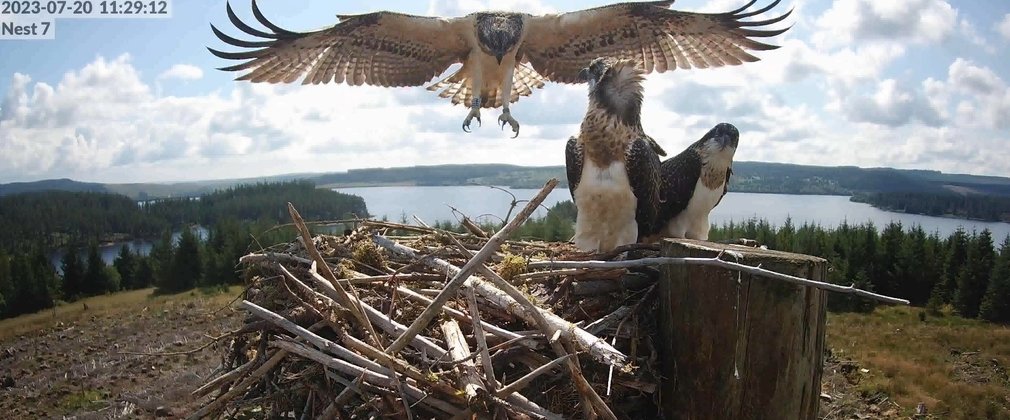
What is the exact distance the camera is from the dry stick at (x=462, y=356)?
96.3 inches

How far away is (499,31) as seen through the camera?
6879 millimetres

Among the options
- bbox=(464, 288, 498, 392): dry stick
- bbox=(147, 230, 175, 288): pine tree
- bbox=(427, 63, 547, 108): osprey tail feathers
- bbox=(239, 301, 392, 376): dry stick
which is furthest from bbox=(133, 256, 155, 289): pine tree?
bbox=(464, 288, 498, 392): dry stick

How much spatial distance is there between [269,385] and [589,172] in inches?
92.7

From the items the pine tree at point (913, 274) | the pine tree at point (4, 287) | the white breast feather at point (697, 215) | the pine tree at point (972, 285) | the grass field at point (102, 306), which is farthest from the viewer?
the pine tree at point (913, 274)

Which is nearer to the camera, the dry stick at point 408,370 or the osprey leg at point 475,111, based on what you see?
the dry stick at point 408,370

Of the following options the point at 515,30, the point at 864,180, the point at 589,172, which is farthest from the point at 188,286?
the point at 864,180

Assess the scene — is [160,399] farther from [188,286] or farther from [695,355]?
[188,286]

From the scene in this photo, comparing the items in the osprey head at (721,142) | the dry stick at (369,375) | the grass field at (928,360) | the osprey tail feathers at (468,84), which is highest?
the osprey tail feathers at (468,84)

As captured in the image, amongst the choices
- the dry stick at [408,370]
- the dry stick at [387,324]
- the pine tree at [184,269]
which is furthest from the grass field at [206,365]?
the pine tree at [184,269]

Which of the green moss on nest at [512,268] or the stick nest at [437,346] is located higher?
the green moss on nest at [512,268]

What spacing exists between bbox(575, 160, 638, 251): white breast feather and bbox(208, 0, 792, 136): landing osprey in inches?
126

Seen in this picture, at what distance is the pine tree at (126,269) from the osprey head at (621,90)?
4658 centimetres

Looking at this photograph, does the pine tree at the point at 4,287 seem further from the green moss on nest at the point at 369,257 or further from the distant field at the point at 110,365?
the green moss on nest at the point at 369,257

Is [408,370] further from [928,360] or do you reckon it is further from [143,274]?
[143,274]
